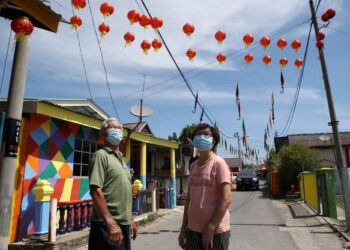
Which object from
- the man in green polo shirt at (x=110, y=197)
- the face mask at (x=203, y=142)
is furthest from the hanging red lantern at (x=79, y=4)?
the face mask at (x=203, y=142)

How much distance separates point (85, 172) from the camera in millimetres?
11133

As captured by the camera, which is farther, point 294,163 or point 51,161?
point 294,163

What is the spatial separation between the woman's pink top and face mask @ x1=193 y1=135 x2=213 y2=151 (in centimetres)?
18

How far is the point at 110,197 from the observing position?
3.50m

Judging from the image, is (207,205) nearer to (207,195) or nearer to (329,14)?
(207,195)

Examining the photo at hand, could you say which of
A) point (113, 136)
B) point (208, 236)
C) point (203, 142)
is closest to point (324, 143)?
point (203, 142)

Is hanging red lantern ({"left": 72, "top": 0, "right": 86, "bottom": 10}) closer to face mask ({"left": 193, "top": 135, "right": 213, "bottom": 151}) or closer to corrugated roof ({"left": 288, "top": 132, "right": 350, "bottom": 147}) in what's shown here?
face mask ({"left": 193, "top": 135, "right": 213, "bottom": 151})

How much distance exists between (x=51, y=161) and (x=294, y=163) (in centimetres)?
1946

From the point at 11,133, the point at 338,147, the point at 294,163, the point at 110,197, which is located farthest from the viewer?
the point at 294,163

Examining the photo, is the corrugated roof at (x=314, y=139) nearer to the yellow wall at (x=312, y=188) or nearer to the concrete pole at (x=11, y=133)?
the yellow wall at (x=312, y=188)

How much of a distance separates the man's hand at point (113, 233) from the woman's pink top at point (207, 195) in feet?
2.54

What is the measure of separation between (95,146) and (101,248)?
28.6ft

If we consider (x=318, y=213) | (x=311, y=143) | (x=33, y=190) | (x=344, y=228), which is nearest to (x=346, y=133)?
(x=311, y=143)

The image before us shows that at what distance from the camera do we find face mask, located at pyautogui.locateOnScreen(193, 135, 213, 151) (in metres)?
3.94
